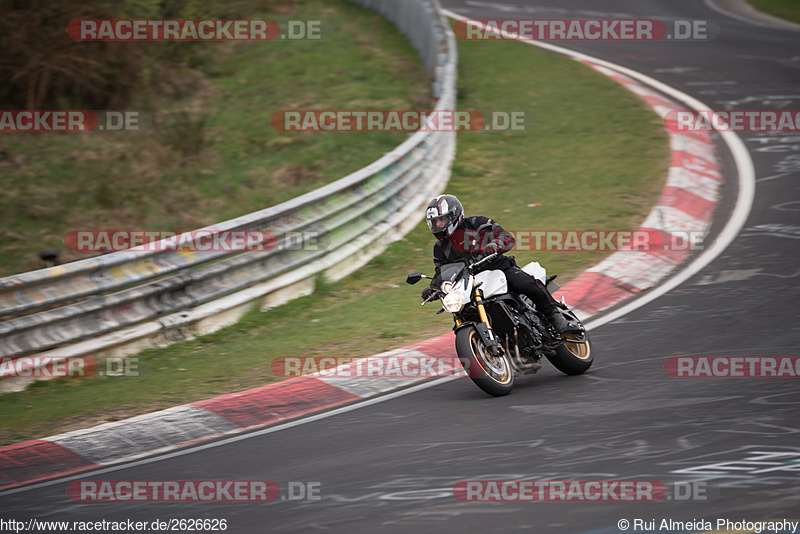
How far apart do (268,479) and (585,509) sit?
2.05 m

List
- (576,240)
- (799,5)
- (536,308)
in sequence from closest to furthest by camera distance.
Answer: (536,308)
(576,240)
(799,5)

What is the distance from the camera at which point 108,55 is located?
52.0 feet

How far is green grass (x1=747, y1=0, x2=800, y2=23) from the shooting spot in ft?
83.7

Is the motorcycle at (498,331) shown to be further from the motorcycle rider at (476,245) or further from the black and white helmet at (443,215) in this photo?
the black and white helmet at (443,215)

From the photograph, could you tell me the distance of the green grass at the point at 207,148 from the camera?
12523mm

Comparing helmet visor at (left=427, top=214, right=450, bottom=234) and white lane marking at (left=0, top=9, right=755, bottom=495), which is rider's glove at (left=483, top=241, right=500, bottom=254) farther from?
white lane marking at (left=0, top=9, right=755, bottom=495)

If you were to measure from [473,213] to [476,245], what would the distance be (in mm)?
5424

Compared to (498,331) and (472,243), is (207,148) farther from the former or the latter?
(498,331)

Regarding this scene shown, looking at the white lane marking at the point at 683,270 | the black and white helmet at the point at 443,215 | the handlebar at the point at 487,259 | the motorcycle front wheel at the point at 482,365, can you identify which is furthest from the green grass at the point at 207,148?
the motorcycle front wheel at the point at 482,365

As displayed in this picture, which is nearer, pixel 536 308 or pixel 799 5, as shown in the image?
pixel 536 308

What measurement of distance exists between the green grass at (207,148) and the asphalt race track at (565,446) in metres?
6.40

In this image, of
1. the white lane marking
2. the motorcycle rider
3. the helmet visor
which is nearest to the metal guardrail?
the white lane marking

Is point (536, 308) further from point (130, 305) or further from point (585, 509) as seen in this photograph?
point (130, 305)

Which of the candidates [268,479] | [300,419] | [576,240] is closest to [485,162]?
[576,240]
